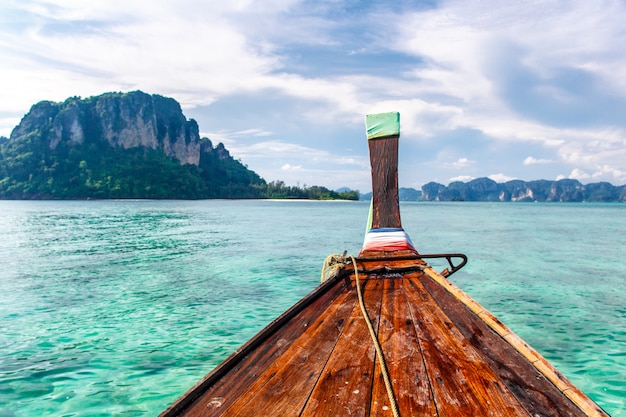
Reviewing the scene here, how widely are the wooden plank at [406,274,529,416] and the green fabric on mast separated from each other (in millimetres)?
5834

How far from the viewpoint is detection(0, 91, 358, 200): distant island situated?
96.7 m

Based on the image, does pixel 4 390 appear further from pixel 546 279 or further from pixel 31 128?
pixel 31 128

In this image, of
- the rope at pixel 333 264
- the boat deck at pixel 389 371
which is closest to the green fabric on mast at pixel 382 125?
the rope at pixel 333 264

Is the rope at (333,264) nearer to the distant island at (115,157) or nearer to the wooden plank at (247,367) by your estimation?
the wooden plank at (247,367)

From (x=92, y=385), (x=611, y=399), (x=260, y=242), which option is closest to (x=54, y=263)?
(x=260, y=242)

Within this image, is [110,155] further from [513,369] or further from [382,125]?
[513,369]

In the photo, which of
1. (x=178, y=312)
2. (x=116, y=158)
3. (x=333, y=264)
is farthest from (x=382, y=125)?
(x=116, y=158)

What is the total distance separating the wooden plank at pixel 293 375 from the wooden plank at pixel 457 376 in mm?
653

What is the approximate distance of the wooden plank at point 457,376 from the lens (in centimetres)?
179

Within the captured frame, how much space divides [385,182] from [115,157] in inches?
4743

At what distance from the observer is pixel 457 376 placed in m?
2.09

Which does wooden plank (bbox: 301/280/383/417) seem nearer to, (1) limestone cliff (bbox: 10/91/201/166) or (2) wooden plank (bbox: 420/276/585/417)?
(2) wooden plank (bbox: 420/276/585/417)

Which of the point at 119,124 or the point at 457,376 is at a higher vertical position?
the point at 119,124

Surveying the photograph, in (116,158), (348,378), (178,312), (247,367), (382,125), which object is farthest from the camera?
(116,158)
